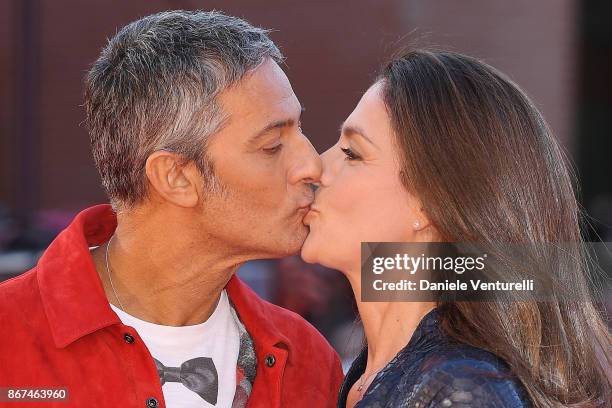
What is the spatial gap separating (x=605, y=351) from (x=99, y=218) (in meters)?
1.28

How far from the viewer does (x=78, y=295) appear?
215cm

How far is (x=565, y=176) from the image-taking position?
83.5 inches

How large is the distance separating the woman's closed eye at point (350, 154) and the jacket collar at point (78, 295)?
48 centimetres

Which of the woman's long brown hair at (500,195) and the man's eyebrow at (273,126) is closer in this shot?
the woman's long brown hair at (500,195)

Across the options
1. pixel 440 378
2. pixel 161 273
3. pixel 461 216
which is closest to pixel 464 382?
pixel 440 378

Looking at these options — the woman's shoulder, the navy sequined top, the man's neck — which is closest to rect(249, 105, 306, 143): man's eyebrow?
the man's neck

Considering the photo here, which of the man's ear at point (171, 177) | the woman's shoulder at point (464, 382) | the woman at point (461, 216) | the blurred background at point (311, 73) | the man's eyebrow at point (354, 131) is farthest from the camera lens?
the blurred background at point (311, 73)

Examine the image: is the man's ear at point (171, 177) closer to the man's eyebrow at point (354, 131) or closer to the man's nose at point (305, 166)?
the man's nose at point (305, 166)

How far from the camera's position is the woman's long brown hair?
6.57 feet

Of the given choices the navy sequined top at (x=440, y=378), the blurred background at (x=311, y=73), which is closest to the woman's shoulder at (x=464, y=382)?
the navy sequined top at (x=440, y=378)

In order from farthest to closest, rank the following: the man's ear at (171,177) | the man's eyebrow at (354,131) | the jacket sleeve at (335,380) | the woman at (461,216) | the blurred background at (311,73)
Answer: the blurred background at (311,73) → the jacket sleeve at (335,380) → the man's ear at (171,177) → the man's eyebrow at (354,131) → the woman at (461,216)

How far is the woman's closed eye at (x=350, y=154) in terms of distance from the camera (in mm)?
2240

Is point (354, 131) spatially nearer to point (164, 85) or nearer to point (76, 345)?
point (164, 85)

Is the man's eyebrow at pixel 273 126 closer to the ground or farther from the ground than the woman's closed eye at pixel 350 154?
farther from the ground
